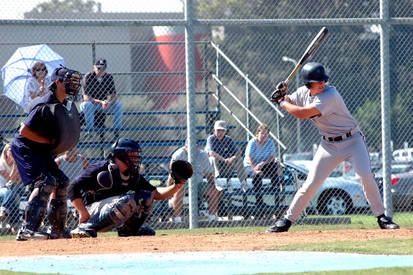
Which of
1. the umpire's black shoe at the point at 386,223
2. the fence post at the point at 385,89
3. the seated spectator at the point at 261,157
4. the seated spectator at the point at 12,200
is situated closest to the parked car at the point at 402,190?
the seated spectator at the point at 261,157

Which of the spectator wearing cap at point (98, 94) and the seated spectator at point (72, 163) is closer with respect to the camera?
the seated spectator at point (72, 163)

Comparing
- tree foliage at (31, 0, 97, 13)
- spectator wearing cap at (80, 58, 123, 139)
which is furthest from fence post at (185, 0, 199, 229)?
tree foliage at (31, 0, 97, 13)

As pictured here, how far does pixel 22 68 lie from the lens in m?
12.8

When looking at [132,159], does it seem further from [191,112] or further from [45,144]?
[191,112]

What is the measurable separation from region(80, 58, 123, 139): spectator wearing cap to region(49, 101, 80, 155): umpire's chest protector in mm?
3618

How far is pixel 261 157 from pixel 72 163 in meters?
3.05

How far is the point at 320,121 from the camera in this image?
9047 millimetres

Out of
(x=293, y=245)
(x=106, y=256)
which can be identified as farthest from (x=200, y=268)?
(x=293, y=245)

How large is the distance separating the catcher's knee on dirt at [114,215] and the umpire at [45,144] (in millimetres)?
428

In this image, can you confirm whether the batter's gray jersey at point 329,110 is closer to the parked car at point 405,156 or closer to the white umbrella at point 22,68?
the white umbrella at point 22,68

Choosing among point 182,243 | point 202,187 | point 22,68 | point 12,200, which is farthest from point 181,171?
point 22,68

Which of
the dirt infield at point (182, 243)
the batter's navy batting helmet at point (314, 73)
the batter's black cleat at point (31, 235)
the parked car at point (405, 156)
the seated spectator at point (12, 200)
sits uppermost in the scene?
the batter's navy batting helmet at point (314, 73)

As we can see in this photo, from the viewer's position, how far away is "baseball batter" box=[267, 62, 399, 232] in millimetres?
8898

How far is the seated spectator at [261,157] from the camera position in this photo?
12883 millimetres
